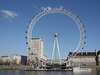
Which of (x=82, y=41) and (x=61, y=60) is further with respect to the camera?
(x=61, y=60)

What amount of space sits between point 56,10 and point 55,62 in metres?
42.8

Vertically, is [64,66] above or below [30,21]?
below

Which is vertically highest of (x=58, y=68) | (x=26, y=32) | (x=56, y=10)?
(x=56, y=10)

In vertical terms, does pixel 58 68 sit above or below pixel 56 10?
below

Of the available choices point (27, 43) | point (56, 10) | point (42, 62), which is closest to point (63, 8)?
point (56, 10)

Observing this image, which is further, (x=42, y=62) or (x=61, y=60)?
(x=42, y=62)

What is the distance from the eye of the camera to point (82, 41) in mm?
115688

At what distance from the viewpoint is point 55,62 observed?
14912cm

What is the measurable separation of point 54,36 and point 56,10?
119ft

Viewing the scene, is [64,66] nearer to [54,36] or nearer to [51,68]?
[51,68]

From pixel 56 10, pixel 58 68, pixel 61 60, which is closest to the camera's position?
pixel 56 10

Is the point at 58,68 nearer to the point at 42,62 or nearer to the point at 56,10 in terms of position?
the point at 42,62

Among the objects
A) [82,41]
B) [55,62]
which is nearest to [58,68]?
[55,62]

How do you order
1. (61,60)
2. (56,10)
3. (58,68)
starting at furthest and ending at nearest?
(58,68) < (61,60) < (56,10)
